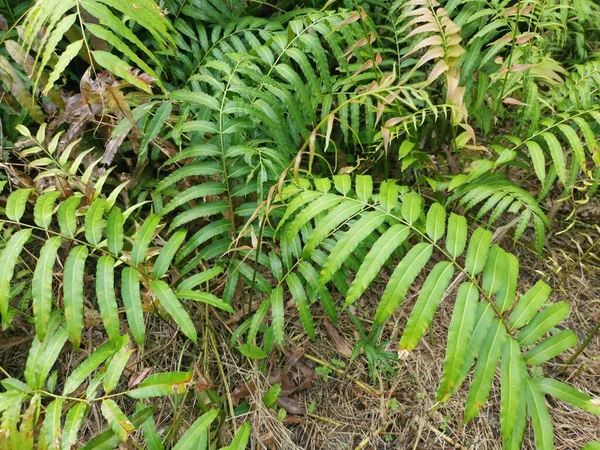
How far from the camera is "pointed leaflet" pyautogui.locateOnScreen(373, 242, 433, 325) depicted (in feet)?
4.33

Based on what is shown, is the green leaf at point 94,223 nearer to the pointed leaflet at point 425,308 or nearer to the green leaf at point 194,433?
the green leaf at point 194,433

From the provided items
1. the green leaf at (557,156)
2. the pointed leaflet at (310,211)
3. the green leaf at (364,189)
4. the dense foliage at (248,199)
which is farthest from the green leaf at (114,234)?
the green leaf at (557,156)

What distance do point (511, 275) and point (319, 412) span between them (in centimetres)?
90

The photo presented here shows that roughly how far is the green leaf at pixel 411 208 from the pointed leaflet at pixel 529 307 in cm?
38

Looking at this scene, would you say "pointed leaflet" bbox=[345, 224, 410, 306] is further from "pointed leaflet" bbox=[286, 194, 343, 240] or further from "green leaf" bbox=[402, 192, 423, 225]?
"pointed leaflet" bbox=[286, 194, 343, 240]

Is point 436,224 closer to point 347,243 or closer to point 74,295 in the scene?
point 347,243

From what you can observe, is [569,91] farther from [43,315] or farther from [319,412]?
[43,315]

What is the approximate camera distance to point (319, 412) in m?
1.86

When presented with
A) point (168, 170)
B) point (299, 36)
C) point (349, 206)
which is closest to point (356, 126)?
point (299, 36)

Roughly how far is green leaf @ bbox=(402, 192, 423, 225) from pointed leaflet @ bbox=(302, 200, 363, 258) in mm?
141

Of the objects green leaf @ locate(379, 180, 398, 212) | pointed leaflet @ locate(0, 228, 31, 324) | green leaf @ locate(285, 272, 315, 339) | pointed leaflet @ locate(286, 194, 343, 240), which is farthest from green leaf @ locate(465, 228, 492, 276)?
pointed leaflet @ locate(0, 228, 31, 324)

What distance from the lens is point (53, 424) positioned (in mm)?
1378

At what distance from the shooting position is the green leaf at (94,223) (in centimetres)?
154

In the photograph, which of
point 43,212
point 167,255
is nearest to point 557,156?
point 167,255
